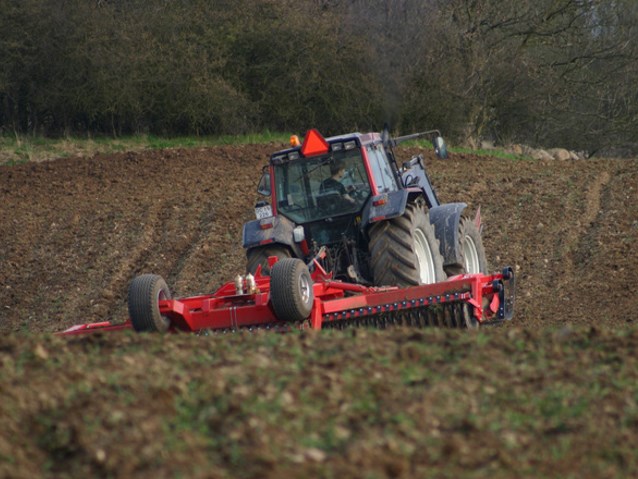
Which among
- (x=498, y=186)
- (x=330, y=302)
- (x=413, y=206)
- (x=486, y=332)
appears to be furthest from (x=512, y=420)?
(x=498, y=186)

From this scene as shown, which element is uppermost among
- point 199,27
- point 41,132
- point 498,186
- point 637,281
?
point 199,27

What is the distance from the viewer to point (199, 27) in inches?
992

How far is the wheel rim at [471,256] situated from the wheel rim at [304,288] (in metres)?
3.37

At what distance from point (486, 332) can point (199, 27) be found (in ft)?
64.0

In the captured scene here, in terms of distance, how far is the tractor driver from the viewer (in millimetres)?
9805

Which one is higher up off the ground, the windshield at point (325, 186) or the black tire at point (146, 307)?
the windshield at point (325, 186)

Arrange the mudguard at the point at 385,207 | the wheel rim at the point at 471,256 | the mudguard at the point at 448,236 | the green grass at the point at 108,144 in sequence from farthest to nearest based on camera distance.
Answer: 1. the green grass at the point at 108,144
2. the wheel rim at the point at 471,256
3. the mudguard at the point at 448,236
4. the mudguard at the point at 385,207

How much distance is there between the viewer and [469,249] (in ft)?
38.2

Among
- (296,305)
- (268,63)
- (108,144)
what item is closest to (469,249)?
(296,305)

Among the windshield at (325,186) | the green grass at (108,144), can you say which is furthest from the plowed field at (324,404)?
the green grass at (108,144)

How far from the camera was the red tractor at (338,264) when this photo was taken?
8656 millimetres

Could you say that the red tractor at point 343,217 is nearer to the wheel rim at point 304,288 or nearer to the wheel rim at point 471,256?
the wheel rim at point 304,288

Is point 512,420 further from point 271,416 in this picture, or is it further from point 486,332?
point 486,332

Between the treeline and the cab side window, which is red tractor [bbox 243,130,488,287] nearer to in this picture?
the cab side window
